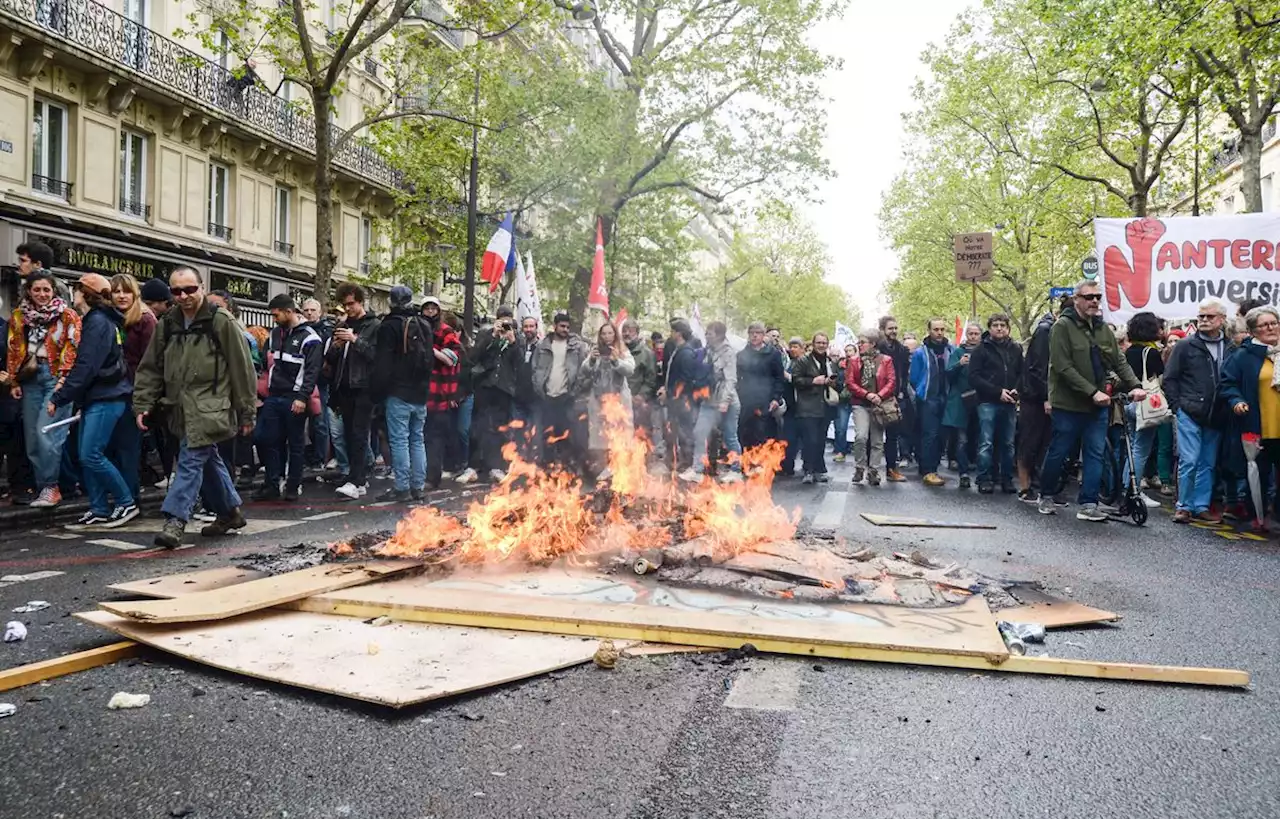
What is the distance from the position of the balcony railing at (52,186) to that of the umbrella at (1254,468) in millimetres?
20937

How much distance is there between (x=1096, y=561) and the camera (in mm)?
6840

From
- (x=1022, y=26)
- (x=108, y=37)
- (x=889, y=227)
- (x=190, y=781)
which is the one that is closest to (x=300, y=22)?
(x=108, y=37)

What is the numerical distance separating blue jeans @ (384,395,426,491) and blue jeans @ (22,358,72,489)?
2.86m

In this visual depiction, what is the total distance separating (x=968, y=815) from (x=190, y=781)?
2.34 m

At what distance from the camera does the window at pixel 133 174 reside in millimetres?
21000

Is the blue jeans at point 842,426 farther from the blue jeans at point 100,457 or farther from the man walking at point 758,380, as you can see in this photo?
the blue jeans at point 100,457

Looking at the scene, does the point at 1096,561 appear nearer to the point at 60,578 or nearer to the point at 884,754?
the point at 884,754

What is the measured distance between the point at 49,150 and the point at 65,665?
19.4 metres

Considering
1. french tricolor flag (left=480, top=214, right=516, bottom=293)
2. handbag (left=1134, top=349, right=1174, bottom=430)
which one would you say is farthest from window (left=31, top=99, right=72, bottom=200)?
handbag (left=1134, top=349, right=1174, bottom=430)

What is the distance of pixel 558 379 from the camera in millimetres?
11344

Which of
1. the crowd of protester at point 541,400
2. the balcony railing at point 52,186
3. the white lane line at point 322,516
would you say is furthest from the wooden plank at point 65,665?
the balcony railing at point 52,186

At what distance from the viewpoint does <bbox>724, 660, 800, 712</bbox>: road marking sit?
3582 millimetres

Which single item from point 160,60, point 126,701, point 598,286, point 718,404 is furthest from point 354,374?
point 160,60

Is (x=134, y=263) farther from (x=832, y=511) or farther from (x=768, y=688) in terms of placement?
(x=768, y=688)
